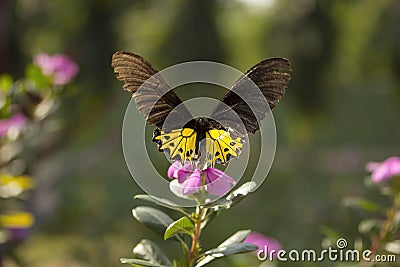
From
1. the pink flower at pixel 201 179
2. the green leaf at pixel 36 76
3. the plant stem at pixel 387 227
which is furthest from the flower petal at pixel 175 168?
the green leaf at pixel 36 76

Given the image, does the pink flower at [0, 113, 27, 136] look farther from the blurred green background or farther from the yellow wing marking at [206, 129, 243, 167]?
the yellow wing marking at [206, 129, 243, 167]

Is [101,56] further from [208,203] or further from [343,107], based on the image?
[343,107]

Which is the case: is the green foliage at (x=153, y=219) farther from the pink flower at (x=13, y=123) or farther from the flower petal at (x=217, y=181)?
the pink flower at (x=13, y=123)

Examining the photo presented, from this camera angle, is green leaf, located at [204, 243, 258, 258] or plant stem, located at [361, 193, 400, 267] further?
plant stem, located at [361, 193, 400, 267]

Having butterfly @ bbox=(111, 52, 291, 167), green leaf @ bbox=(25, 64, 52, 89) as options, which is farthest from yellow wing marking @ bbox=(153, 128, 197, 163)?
green leaf @ bbox=(25, 64, 52, 89)

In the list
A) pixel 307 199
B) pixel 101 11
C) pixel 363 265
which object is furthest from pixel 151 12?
pixel 363 265

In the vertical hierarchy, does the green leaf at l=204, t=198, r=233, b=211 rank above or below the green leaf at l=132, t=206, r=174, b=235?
below

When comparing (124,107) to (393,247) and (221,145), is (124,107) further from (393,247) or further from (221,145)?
(221,145)

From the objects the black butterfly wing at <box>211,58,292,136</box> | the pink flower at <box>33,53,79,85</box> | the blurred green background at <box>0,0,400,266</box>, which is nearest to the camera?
the black butterfly wing at <box>211,58,292,136</box>

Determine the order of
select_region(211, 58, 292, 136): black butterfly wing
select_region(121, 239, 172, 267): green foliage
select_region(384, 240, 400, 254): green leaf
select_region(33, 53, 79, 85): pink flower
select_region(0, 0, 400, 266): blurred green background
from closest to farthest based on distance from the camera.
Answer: select_region(211, 58, 292, 136): black butterfly wing
select_region(121, 239, 172, 267): green foliage
select_region(384, 240, 400, 254): green leaf
select_region(33, 53, 79, 85): pink flower
select_region(0, 0, 400, 266): blurred green background
